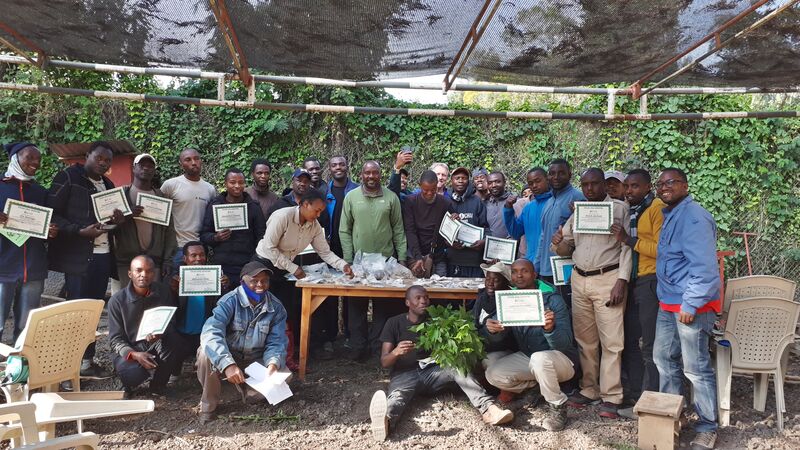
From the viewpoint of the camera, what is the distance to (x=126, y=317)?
4.75 m

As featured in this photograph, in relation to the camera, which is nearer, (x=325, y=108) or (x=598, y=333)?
(x=598, y=333)

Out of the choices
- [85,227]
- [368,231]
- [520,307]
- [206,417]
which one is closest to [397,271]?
[368,231]

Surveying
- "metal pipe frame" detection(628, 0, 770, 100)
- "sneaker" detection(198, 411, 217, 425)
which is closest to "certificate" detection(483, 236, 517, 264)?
"metal pipe frame" detection(628, 0, 770, 100)

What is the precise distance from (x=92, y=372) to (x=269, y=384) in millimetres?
2094

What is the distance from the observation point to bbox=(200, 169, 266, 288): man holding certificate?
561 cm

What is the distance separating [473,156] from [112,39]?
6515mm

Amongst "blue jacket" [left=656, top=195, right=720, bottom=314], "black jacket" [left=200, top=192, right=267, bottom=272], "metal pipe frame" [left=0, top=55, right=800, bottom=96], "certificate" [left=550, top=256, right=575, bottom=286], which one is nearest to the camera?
"blue jacket" [left=656, top=195, right=720, bottom=314]

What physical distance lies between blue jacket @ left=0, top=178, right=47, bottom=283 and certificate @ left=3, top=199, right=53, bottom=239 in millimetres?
151

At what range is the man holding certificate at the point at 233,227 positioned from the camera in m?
5.61

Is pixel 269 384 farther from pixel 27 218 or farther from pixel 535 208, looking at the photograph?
pixel 535 208

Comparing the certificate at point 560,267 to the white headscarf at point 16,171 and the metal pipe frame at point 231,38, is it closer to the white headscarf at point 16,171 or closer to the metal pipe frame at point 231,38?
the metal pipe frame at point 231,38

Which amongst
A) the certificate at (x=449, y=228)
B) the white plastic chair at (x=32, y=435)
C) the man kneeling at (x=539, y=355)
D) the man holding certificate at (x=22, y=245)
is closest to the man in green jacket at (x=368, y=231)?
the certificate at (x=449, y=228)

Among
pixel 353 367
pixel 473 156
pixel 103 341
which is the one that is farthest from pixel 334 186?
pixel 473 156

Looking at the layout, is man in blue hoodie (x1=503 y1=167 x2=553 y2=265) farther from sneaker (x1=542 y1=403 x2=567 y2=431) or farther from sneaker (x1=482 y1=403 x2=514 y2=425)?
sneaker (x1=482 y1=403 x2=514 y2=425)
